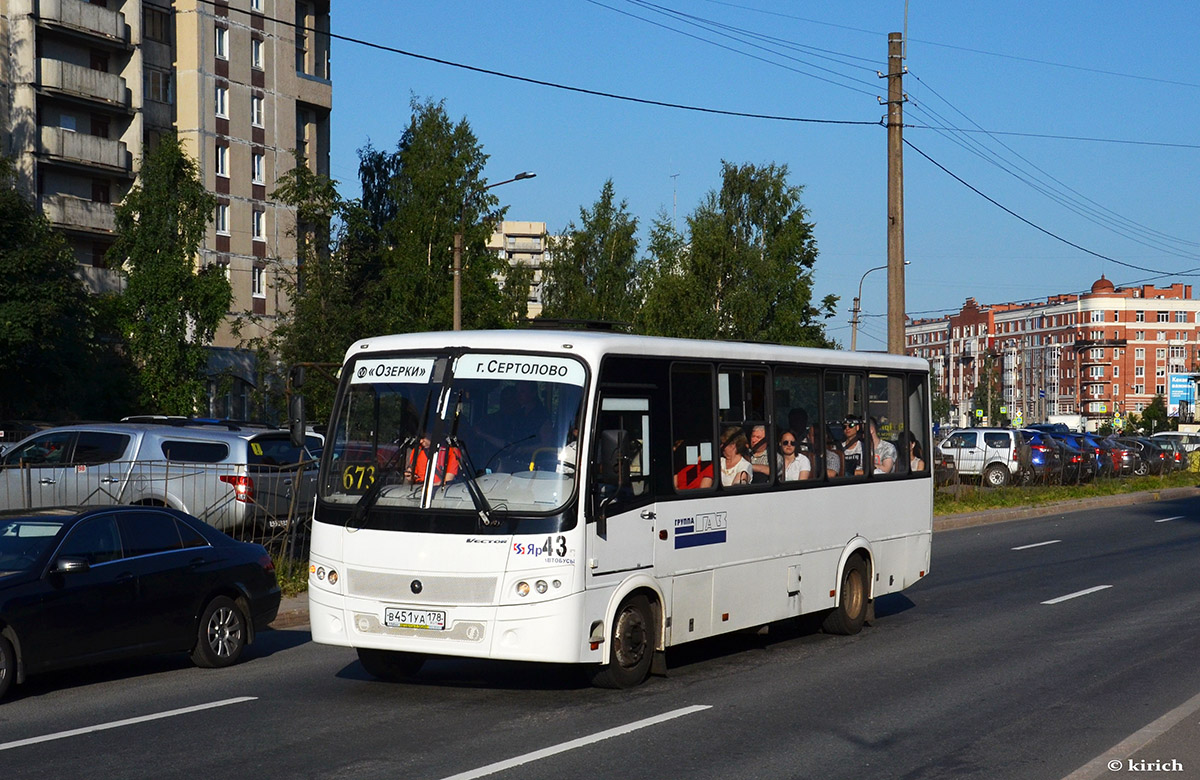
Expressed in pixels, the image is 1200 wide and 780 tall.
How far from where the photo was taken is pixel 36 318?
42312 millimetres

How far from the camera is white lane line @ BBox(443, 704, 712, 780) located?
738 cm

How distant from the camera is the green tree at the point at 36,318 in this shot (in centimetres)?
4219

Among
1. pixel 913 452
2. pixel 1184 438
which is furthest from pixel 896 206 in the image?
pixel 1184 438

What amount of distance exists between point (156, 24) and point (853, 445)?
52.2 m

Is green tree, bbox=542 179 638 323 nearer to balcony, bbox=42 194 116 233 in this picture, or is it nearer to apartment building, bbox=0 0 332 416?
apartment building, bbox=0 0 332 416

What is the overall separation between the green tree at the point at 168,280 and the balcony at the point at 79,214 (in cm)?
755

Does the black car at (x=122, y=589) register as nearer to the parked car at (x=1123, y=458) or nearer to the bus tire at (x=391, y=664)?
the bus tire at (x=391, y=664)

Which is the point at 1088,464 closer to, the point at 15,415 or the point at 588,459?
the point at 15,415

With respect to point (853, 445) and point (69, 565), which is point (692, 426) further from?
point (69, 565)

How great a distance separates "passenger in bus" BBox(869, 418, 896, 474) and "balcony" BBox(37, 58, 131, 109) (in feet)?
155

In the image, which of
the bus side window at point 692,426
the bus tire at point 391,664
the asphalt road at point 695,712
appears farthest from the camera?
the bus side window at point 692,426

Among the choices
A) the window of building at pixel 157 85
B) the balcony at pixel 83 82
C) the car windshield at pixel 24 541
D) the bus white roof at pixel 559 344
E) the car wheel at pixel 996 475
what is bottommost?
the car wheel at pixel 996 475

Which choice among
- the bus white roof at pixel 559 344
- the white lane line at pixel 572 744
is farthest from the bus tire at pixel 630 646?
the bus white roof at pixel 559 344

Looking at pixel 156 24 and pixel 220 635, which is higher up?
pixel 156 24
